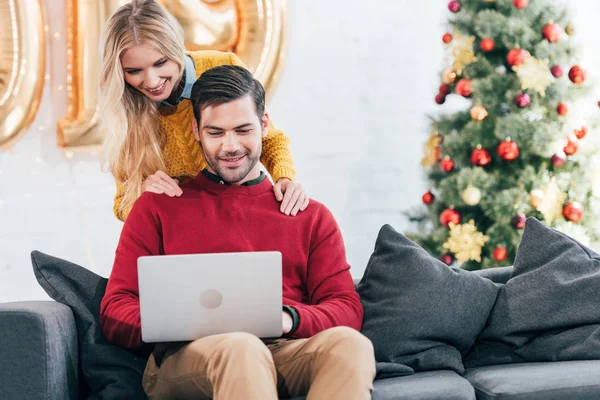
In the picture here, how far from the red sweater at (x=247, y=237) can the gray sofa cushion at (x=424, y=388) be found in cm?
20

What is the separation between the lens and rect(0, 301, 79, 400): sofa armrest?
1.79 m

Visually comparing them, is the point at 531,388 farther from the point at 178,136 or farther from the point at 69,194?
the point at 69,194

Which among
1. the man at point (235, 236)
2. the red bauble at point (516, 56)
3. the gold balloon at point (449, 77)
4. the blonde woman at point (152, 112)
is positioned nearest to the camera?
Result: the man at point (235, 236)

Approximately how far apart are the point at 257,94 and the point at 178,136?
330 millimetres

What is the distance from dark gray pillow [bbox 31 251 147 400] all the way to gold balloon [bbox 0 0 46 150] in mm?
1770

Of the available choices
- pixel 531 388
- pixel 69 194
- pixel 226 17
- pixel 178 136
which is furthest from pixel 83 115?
pixel 531 388

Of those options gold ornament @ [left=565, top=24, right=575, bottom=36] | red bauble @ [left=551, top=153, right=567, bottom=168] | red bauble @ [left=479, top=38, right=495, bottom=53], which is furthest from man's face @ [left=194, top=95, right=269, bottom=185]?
gold ornament @ [left=565, top=24, right=575, bottom=36]

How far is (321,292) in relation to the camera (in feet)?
6.91

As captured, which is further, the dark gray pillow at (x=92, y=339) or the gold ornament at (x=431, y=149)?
the gold ornament at (x=431, y=149)

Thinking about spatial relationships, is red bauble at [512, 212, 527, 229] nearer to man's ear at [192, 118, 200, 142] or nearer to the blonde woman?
the blonde woman

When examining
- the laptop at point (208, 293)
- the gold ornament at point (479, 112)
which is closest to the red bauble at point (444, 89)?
the gold ornament at point (479, 112)

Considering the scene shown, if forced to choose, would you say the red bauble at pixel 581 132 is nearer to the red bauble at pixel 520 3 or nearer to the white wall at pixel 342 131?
the red bauble at pixel 520 3

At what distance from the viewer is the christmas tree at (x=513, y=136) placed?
3525mm

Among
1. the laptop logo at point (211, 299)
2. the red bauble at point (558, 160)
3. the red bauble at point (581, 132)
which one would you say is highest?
the red bauble at point (581, 132)
